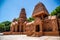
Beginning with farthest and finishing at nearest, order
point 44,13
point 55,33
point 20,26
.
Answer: point 20,26
point 44,13
point 55,33

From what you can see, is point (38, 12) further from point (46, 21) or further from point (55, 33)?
point (55, 33)

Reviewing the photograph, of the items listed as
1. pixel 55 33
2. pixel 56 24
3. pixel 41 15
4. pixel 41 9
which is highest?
pixel 41 9

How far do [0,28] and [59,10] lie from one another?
82.2 ft

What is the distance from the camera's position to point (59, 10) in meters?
24.6

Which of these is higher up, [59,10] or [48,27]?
[59,10]

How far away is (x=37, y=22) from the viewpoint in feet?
51.0

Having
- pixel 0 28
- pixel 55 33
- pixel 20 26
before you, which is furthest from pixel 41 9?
pixel 0 28

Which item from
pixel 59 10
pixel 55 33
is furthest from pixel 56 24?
pixel 59 10

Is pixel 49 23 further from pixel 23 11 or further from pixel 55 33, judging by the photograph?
pixel 23 11

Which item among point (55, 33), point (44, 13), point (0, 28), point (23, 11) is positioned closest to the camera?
point (55, 33)

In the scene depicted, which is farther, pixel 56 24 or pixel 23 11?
pixel 23 11

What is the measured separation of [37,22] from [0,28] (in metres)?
25.9

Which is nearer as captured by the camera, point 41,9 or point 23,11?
point 41,9

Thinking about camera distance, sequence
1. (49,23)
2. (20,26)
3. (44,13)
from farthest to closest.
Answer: (20,26), (44,13), (49,23)
